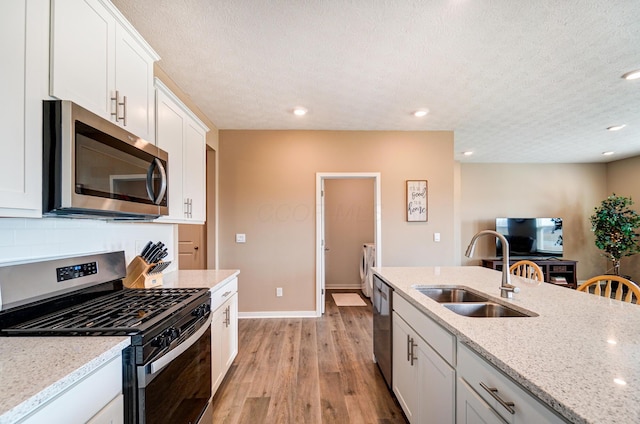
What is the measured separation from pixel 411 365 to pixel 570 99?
3183 millimetres

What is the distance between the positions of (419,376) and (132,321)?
145 centimetres

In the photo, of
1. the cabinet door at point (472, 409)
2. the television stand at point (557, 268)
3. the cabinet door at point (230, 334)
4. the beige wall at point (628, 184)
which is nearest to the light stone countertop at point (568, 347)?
the cabinet door at point (472, 409)

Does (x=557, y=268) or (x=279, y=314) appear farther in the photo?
(x=557, y=268)

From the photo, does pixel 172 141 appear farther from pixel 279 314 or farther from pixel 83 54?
pixel 279 314

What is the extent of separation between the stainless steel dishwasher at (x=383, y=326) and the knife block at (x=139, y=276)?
1.65 m

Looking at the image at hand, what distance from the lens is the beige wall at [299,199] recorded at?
3.94m

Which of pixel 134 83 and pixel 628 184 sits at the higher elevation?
pixel 134 83

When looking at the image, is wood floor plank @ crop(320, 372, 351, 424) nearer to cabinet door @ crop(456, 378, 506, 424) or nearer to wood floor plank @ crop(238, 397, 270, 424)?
wood floor plank @ crop(238, 397, 270, 424)

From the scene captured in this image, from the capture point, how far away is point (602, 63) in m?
2.29

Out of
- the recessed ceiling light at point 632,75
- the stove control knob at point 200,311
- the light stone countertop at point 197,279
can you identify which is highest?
the recessed ceiling light at point 632,75

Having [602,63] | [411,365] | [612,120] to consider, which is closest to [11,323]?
[411,365]

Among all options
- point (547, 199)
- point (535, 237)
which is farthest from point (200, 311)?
point (547, 199)

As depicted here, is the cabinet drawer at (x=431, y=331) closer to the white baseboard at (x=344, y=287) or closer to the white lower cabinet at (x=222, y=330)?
the white lower cabinet at (x=222, y=330)

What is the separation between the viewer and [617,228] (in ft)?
16.9
